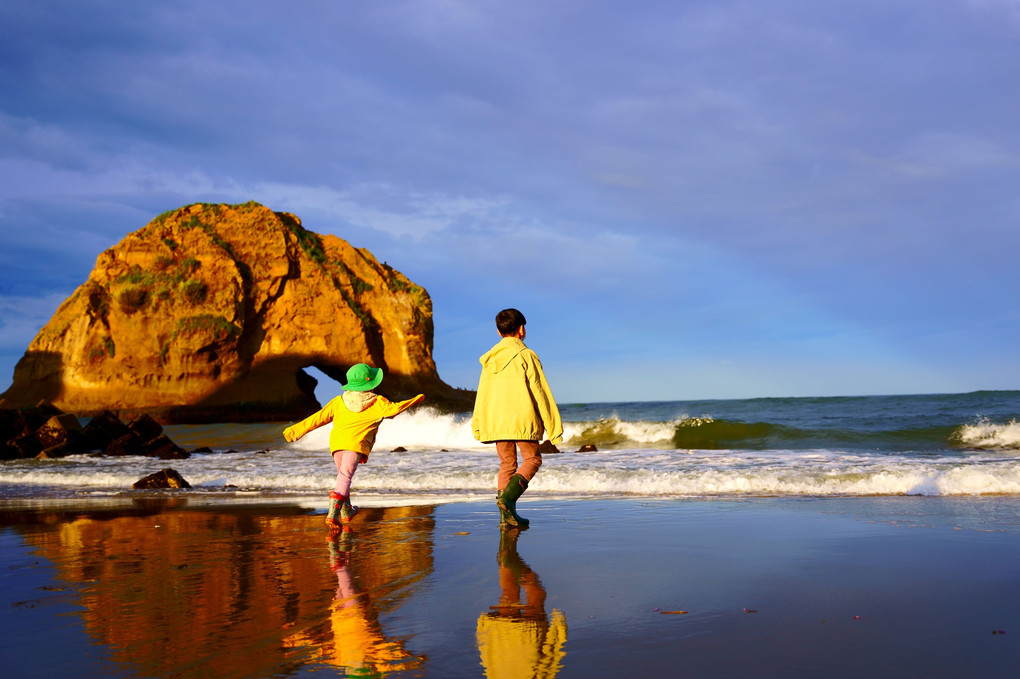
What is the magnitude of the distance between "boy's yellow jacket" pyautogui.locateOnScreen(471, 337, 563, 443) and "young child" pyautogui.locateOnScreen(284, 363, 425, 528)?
599 mm

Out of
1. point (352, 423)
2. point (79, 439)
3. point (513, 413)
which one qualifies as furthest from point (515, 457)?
point (79, 439)

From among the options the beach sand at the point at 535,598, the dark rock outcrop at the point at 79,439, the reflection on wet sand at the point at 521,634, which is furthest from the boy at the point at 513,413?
the dark rock outcrop at the point at 79,439

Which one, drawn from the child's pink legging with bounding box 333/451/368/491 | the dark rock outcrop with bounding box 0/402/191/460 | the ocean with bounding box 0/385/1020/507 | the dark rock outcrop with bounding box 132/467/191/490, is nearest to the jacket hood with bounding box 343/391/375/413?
the child's pink legging with bounding box 333/451/368/491

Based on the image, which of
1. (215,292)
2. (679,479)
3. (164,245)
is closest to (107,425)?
(679,479)

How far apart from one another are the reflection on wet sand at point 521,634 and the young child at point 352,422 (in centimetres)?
256

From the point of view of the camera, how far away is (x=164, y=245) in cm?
4322

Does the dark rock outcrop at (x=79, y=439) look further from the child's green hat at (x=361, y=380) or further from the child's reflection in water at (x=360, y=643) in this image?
the child's reflection in water at (x=360, y=643)

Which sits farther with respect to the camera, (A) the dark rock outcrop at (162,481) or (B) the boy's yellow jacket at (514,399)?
(A) the dark rock outcrop at (162,481)

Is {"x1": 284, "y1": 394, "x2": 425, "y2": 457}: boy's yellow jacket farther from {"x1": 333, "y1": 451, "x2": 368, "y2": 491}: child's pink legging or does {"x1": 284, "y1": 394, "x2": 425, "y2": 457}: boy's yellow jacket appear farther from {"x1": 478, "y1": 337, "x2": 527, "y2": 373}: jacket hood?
{"x1": 478, "y1": 337, "x2": 527, "y2": 373}: jacket hood

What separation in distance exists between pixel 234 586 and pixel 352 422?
2.43m

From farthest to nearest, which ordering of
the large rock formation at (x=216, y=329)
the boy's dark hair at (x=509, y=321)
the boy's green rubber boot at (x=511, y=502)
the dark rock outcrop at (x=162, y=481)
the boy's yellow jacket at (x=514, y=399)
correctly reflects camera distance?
the large rock formation at (x=216, y=329)
the dark rock outcrop at (x=162, y=481)
the boy's dark hair at (x=509, y=321)
the boy's yellow jacket at (x=514, y=399)
the boy's green rubber boot at (x=511, y=502)

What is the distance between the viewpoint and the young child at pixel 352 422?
591cm

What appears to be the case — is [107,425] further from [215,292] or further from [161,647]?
[215,292]

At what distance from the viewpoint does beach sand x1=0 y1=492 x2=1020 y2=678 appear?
7.64ft
